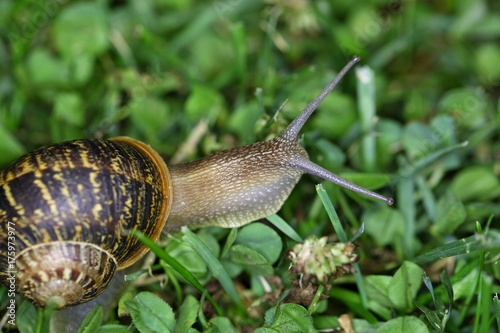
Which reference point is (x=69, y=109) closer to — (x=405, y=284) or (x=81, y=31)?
(x=81, y=31)

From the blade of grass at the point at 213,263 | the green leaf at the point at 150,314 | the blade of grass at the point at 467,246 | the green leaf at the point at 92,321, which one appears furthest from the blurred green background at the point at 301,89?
the green leaf at the point at 92,321

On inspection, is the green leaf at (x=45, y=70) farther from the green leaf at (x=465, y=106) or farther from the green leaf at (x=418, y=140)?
the green leaf at (x=465, y=106)

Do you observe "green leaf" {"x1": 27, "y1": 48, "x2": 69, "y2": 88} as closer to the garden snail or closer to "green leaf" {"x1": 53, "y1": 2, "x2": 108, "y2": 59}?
"green leaf" {"x1": 53, "y1": 2, "x2": 108, "y2": 59}

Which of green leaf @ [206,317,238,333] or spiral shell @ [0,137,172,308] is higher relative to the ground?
spiral shell @ [0,137,172,308]

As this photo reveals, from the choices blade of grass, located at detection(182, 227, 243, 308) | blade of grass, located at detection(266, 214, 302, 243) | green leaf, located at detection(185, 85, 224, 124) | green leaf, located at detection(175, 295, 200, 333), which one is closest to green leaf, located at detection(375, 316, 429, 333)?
blade of grass, located at detection(266, 214, 302, 243)

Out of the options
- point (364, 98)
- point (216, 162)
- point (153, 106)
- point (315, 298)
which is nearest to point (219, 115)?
point (153, 106)

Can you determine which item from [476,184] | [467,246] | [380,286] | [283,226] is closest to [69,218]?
[283,226]
